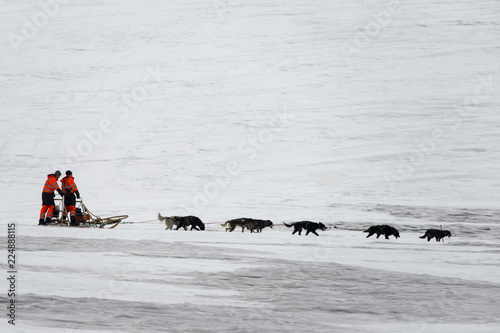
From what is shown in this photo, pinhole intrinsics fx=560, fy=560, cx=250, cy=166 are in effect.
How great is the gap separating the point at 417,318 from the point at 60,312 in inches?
94.9

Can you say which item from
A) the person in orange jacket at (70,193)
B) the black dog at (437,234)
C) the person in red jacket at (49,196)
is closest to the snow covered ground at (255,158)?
the black dog at (437,234)

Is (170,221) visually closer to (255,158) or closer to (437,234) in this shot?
(437,234)

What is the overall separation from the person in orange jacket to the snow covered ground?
2.13 ft

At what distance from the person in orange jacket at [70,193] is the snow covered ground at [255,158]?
2.13 feet

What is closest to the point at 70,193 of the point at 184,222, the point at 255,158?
the point at 184,222

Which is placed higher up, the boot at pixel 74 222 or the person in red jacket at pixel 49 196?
the person in red jacket at pixel 49 196

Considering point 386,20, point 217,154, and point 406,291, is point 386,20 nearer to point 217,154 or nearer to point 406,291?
point 217,154

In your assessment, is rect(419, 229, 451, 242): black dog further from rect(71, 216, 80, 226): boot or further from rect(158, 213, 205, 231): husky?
rect(71, 216, 80, 226): boot

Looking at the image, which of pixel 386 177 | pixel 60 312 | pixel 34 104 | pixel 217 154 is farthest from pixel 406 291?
pixel 34 104

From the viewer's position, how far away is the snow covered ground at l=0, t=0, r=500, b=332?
14.1 feet

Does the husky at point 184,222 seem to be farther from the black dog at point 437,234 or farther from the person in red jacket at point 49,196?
the black dog at point 437,234

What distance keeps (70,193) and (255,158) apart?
9.35m

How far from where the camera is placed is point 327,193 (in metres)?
14.7

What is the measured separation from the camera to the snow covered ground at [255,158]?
430 centimetres
